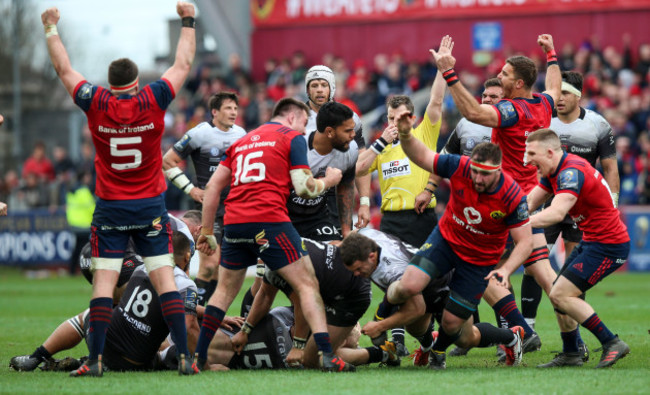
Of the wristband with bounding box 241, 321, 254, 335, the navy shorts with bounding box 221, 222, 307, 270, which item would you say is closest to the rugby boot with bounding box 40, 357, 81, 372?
the wristband with bounding box 241, 321, 254, 335

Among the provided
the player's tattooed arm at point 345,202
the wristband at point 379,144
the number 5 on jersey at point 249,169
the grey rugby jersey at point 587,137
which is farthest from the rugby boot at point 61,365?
the grey rugby jersey at point 587,137

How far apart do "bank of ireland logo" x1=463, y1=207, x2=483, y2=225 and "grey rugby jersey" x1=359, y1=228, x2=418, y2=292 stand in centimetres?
73

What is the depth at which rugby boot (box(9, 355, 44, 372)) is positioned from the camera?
28.0 feet

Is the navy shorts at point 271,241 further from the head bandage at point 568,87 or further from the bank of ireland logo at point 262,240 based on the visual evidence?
the head bandage at point 568,87

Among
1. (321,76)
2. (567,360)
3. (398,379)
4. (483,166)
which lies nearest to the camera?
(398,379)

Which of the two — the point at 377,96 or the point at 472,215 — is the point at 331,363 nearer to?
the point at 472,215

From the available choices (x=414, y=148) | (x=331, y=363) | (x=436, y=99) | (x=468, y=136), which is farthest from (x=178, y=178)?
(x=331, y=363)

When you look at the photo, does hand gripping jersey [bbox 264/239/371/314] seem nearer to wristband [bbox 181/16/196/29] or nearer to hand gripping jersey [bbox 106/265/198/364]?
hand gripping jersey [bbox 106/265/198/364]

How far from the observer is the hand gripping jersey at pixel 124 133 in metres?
7.95

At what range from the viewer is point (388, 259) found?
8453mm

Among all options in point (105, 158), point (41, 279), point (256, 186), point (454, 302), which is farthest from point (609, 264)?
point (41, 279)

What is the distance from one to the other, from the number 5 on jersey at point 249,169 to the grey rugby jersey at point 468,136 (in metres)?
2.91

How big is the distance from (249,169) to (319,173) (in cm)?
149

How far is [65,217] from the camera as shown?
2348cm
